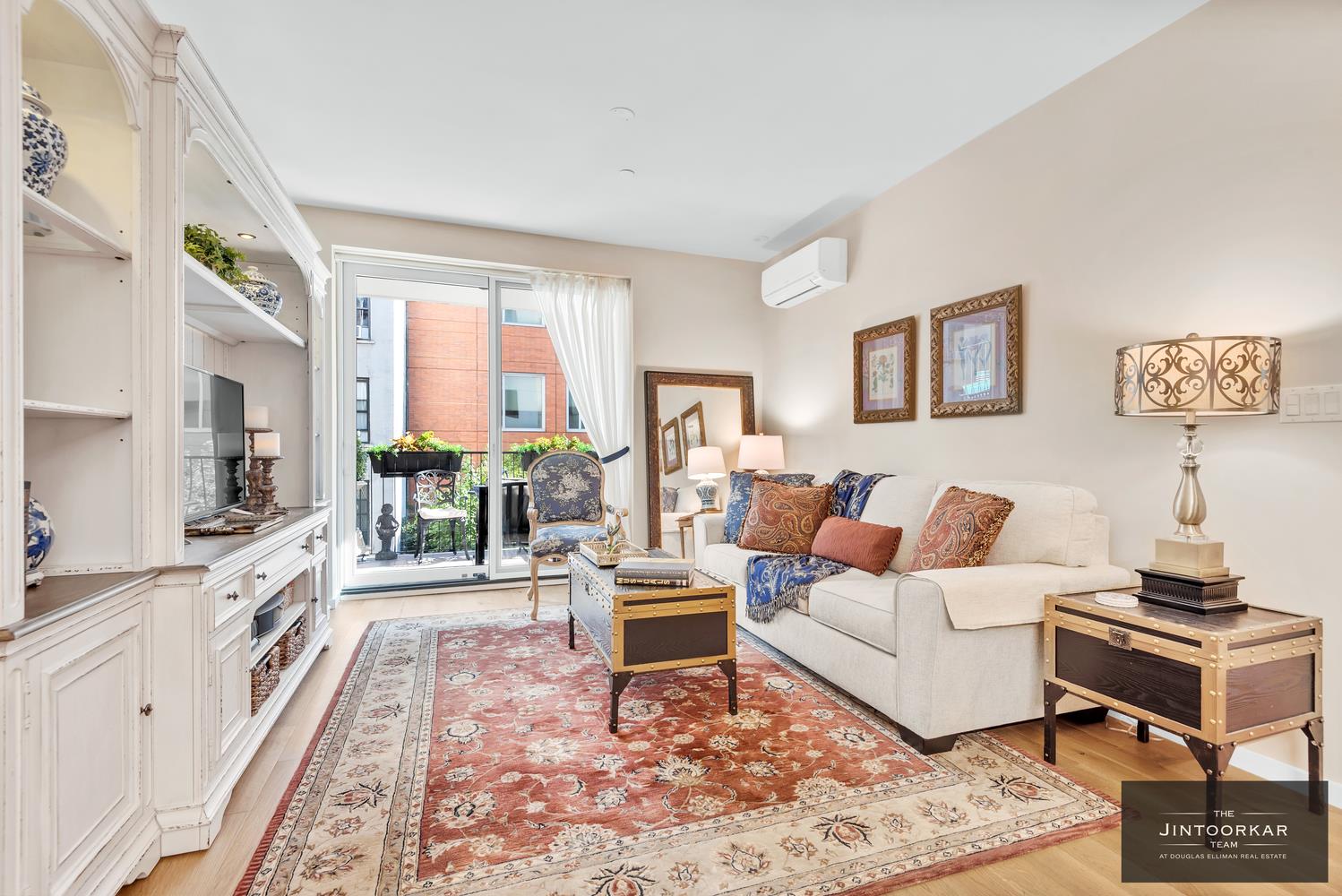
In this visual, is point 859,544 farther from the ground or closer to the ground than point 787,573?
farther from the ground

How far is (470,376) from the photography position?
478 centimetres

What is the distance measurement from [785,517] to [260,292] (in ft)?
9.24

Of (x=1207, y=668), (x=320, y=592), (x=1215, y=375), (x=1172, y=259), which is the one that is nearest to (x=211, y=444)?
(x=320, y=592)

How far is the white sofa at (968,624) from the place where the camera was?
7.01ft

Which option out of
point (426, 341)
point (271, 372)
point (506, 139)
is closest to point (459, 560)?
point (426, 341)

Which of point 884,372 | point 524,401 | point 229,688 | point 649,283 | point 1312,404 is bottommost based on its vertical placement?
point 229,688

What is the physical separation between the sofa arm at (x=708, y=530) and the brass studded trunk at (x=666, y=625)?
1368 mm

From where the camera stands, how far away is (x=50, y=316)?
1579 mm

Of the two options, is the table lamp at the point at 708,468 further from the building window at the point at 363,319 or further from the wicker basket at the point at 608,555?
the building window at the point at 363,319

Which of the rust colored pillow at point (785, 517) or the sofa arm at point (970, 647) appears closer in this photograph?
the sofa arm at point (970, 647)

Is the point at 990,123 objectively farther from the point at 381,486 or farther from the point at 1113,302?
the point at 381,486

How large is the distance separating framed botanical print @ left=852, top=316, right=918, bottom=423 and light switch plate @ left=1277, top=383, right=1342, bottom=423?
5.88ft

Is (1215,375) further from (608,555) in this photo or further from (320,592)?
(320,592)

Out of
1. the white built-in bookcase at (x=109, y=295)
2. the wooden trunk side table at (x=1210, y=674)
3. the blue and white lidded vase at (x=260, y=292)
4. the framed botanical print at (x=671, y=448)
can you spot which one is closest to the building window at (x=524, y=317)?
the framed botanical print at (x=671, y=448)
